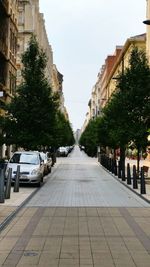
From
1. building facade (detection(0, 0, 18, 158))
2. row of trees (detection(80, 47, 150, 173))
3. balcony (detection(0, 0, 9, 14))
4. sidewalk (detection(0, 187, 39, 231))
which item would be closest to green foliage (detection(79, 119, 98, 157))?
building facade (detection(0, 0, 18, 158))

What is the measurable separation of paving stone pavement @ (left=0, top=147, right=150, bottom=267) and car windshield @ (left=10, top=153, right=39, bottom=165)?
8.28 m

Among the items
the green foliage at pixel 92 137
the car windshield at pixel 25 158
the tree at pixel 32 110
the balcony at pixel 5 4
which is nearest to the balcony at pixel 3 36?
the balcony at pixel 5 4

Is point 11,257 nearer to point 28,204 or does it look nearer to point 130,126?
point 28,204

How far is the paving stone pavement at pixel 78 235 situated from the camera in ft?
28.8

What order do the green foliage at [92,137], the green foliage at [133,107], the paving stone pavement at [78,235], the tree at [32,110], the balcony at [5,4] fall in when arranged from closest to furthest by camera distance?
the paving stone pavement at [78,235]
the green foliage at [133,107]
the tree at [32,110]
the balcony at [5,4]
the green foliage at [92,137]

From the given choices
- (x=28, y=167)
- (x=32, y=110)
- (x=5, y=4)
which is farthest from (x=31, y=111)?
(x=5, y=4)

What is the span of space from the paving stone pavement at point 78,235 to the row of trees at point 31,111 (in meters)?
16.8

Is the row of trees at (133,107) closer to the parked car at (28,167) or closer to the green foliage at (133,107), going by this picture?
the green foliage at (133,107)

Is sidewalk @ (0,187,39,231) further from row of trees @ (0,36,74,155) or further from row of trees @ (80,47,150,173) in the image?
row of trees @ (0,36,74,155)

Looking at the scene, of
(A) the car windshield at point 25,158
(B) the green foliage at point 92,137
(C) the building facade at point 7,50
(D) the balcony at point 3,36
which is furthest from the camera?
(B) the green foliage at point 92,137

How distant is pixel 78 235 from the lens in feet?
37.1

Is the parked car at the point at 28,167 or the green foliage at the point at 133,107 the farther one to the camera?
the green foliage at the point at 133,107

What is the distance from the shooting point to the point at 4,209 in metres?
15.7

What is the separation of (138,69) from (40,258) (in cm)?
2212
